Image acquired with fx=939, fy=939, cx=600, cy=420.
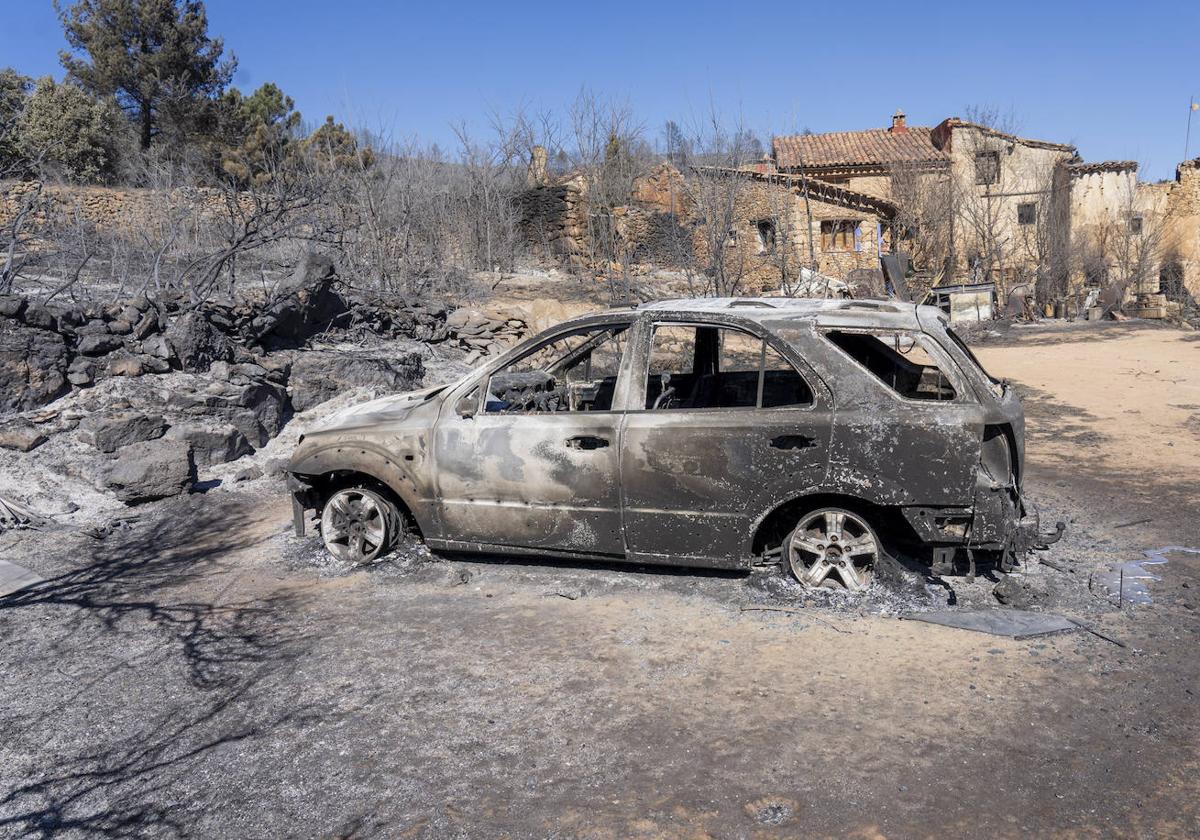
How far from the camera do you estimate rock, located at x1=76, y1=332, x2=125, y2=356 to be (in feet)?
30.9

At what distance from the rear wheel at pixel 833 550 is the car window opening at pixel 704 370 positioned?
2.84ft

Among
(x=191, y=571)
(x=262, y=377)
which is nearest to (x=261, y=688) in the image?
(x=191, y=571)

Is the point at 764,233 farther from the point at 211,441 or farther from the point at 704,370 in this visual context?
the point at 704,370

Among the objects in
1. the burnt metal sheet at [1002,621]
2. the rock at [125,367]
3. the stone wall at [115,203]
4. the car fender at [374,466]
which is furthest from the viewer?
the stone wall at [115,203]

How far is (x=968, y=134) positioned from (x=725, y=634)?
114 feet

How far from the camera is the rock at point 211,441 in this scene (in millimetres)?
8477

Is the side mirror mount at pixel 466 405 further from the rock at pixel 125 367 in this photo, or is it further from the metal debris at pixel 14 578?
the rock at pixel 125 367

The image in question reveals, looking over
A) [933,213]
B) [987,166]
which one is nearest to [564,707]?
[933,213]

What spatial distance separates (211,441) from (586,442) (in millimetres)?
4792

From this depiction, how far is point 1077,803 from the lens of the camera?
10.5ft

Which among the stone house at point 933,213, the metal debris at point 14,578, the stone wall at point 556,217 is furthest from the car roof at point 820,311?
the stone wall at point 556,217

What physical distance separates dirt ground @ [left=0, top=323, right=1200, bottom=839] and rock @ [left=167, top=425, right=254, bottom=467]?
2.30 meters

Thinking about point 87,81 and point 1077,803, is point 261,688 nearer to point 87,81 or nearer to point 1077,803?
point 1077,803

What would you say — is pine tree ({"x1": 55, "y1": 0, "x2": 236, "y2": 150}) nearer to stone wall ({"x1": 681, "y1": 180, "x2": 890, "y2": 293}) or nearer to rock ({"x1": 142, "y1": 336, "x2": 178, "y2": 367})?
stone wall ({"x1": 681, "y1": 180, "x2": 890, "y2": 293})
